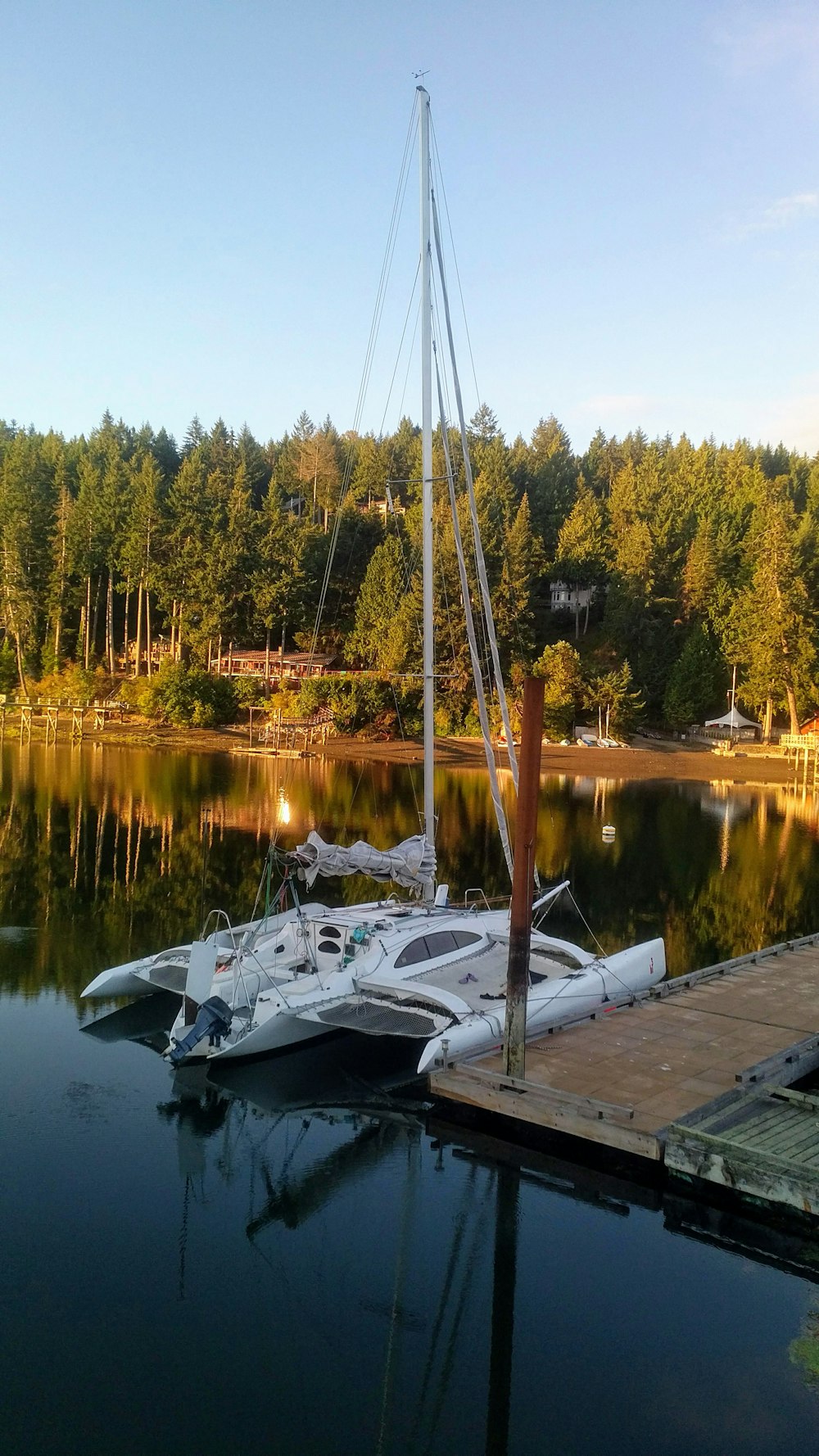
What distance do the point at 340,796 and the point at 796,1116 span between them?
119ft

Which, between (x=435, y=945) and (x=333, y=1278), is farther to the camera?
(x=435, y=945)

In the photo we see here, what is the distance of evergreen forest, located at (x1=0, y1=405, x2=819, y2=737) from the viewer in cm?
7238

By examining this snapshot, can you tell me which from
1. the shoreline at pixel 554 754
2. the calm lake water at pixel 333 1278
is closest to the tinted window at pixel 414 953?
the calm lake water at pixel 333 1278

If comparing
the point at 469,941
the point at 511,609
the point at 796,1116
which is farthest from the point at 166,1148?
the point at 511,609

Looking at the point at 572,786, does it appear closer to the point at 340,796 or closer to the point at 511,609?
the point at 340,796

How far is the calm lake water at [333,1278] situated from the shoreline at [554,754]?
48031 millimetres

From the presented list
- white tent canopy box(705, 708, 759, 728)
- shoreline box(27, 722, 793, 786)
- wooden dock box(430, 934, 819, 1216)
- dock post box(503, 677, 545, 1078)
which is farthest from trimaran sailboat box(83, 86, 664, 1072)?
white tent canopy box(705, 708, 759, 728)

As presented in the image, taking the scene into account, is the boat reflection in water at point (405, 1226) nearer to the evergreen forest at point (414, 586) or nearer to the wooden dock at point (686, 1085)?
the wooden dock at point (686, 1085)

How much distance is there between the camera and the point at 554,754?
218ft

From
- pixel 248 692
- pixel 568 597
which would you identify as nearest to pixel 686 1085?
pixel 248 692

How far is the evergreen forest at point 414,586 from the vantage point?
2849 inches

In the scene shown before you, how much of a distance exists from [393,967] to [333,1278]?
5.94 metres

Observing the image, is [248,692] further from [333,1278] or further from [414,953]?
[333,1278]

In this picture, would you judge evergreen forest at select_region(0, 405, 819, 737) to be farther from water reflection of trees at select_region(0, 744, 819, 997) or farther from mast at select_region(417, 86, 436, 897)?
mast at select_region(417, 86, 436, 897)
